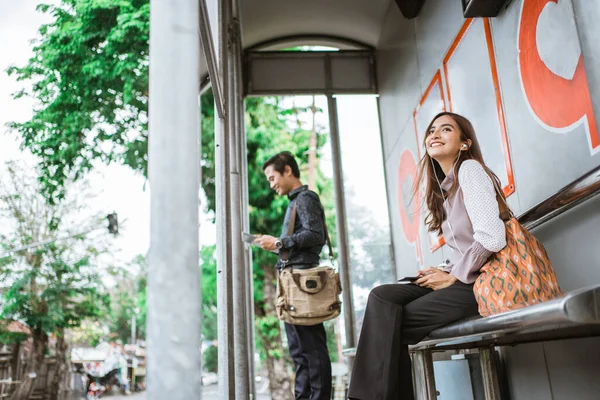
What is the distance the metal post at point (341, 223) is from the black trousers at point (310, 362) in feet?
8.59

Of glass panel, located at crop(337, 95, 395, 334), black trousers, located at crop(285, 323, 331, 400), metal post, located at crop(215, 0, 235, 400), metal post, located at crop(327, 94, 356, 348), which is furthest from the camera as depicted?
glass panel, located at crop(337, 95, 395, 334)

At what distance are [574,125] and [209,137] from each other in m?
7.37

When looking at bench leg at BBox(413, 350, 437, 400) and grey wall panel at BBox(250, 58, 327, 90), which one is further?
grey wall panel at BBox(250, 58, 327, 90)

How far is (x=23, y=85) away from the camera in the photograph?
12.7 metres

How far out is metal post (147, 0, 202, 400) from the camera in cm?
90

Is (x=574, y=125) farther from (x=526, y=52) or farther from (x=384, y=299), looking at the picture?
(x=384, y=299)

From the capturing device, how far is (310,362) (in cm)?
316

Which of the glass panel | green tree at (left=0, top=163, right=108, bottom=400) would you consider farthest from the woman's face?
green tree at (left=0, top=163, right=108, bottom=400)

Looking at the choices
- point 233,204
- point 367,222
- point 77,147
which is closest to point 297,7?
point 367,222

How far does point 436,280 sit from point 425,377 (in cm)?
54

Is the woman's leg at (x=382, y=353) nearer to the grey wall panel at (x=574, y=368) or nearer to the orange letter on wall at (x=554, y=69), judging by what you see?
the grey wall panel at (x=574, y=368)

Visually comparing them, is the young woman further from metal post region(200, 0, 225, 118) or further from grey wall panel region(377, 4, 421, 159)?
grey wall panel region(377, 4, 421, 159)

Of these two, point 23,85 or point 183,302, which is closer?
point 183,302

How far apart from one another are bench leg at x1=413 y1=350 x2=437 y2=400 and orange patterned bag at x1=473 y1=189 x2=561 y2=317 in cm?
69
